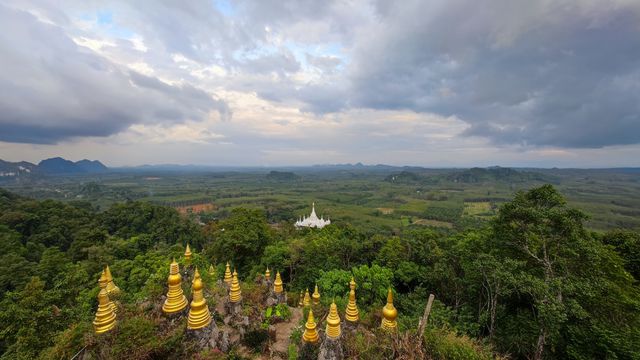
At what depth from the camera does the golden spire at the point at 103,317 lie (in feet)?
18.2

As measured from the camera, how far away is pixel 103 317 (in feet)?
18.3

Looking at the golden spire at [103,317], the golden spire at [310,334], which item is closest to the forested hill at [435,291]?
the golden spire at [103,317]

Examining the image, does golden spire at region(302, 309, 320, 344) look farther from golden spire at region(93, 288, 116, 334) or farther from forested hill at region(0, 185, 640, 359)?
golden spire at region(93, 288, 116, 334)

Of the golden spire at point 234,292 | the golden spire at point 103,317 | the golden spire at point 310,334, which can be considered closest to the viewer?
the golden spire at point 103,317

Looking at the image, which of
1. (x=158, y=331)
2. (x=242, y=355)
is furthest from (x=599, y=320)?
(x=158, y=331)

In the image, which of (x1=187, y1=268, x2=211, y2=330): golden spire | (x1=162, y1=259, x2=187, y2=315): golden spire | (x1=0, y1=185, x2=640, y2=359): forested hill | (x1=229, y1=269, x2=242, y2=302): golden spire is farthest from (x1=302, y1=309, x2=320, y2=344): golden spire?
(x1=229, y1=269, x2=242, y2=302): golden spire

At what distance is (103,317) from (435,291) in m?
17.3

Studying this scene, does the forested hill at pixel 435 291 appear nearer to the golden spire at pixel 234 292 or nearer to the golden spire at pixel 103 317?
the golden spire at pixel 103 317

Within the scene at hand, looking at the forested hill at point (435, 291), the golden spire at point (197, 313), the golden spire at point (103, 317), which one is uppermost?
the golden spire at point (103, 317)

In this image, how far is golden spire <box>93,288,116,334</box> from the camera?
5535 mm

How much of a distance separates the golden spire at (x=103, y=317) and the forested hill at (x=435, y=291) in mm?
206

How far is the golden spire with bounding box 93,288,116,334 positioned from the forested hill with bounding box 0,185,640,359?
0.68 ft

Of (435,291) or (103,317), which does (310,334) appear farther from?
(435,291)

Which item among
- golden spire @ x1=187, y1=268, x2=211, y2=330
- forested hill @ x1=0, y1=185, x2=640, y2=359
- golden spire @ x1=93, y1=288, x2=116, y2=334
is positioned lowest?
forested hill @ x1=0, y1=185, x2=640, y2=359
